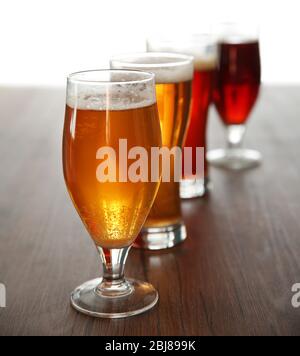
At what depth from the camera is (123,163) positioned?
757 mm

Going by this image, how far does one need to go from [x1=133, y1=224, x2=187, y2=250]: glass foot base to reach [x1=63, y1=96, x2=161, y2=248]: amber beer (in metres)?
0.16

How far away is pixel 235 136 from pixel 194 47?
0.28 m

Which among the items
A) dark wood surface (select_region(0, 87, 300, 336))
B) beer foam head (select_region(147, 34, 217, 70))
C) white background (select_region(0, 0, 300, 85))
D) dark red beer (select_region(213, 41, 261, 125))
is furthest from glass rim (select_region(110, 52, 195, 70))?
white background (select_region(0, 0, 300, 85))

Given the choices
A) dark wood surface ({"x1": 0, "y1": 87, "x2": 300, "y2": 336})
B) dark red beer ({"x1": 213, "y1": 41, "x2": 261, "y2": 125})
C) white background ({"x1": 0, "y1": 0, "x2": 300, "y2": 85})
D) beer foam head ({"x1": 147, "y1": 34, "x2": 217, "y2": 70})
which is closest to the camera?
dark wood surface ({"x1": 0, "y1": 87, "x2": 300, "y2": 336})

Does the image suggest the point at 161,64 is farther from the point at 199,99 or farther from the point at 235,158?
the point at 235,158

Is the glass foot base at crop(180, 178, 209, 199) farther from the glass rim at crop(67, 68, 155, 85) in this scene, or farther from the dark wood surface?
the glass rim at crop(67, 68, 155, 85)

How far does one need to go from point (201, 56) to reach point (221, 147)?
32cm

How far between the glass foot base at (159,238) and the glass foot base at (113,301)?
0.13 metres

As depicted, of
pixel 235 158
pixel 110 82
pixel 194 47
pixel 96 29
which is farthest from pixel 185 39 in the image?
pixel 96 29

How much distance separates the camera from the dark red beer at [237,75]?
1297 mm

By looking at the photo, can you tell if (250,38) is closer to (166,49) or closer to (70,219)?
(166,49)

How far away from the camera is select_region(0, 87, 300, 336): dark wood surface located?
73 cm

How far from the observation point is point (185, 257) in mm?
906
